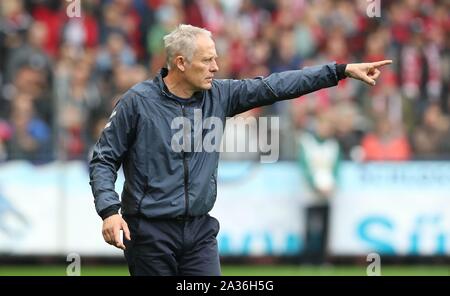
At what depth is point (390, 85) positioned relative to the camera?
57.9ft

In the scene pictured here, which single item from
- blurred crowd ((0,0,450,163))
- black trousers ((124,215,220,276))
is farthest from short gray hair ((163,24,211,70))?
blurred crowd ((0,0,450,163))

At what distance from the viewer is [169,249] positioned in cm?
836

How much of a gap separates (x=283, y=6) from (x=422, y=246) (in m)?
5.06

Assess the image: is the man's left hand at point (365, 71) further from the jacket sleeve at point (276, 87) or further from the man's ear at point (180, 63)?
the man's ear at point (180, 63)

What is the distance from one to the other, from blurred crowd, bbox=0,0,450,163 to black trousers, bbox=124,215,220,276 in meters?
7.74

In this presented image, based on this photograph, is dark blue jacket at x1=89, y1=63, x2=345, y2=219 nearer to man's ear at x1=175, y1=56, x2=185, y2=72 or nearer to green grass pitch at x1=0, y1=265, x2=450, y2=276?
man's ear at x1=175, y1=56, x2=185, y2=72

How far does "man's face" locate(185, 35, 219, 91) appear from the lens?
8430 mm

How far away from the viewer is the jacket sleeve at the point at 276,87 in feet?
28.0

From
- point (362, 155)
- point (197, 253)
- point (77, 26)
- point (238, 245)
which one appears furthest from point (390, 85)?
point (197, 253)

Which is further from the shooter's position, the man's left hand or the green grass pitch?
the green grass pitch

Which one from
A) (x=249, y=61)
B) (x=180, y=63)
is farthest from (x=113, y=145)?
(x=249, y=61)

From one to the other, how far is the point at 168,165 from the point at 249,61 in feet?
33.9

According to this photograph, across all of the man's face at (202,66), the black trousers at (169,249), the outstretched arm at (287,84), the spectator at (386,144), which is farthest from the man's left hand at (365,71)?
the spectator at (386,144)
